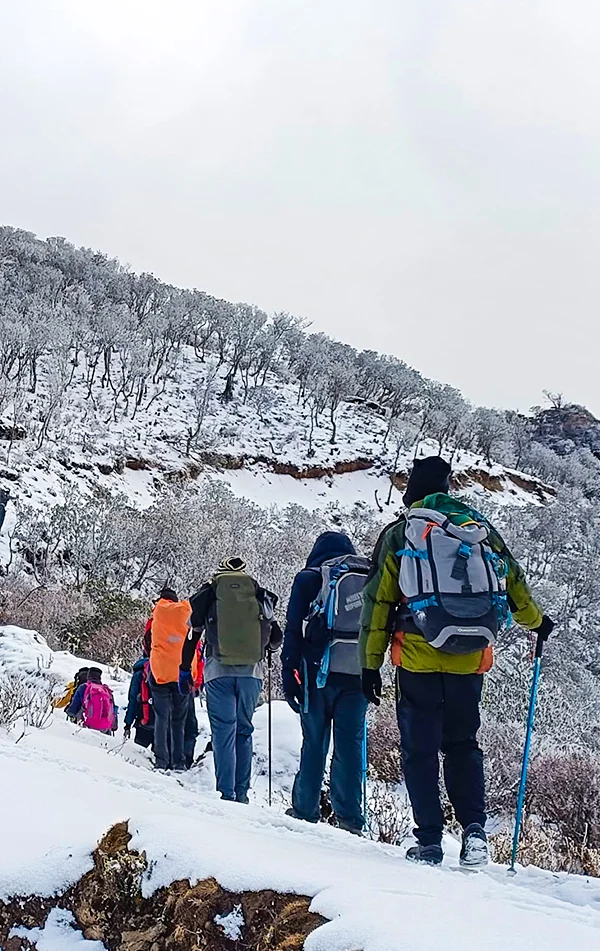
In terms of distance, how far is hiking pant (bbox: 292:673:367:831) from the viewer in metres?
4.36

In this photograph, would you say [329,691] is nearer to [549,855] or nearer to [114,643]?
[549,855]

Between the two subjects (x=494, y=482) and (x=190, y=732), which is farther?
(x=494, y=482)

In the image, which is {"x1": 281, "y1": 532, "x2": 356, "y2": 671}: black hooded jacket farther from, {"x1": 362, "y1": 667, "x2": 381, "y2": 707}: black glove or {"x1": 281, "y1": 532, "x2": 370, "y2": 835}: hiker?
{"x1": 362, "y1": 667, "x2": 381, "y2": 707}: black glove

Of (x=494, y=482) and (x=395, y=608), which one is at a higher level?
(x=494, y=482)

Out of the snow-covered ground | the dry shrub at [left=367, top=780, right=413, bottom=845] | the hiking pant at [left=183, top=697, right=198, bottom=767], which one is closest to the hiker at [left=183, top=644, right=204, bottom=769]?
the hiking pant at [left=183, top=697, right=198, bottom=767]

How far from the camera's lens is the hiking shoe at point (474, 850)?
10.2ft

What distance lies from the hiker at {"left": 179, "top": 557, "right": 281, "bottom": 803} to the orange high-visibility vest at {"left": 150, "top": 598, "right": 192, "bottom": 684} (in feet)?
3.83

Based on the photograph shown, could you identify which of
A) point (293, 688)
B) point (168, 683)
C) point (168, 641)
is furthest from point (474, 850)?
point (168, 683)

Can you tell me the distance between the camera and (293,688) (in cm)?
440

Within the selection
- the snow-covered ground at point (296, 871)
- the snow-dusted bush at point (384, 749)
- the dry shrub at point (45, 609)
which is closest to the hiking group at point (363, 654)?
the snow-covered ground at point (296, 871)

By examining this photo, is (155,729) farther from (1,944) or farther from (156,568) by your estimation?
(156,568)

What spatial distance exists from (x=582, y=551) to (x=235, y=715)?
1684 inches

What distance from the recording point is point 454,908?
2086 millimetres

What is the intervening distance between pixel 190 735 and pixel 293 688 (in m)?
2.95
